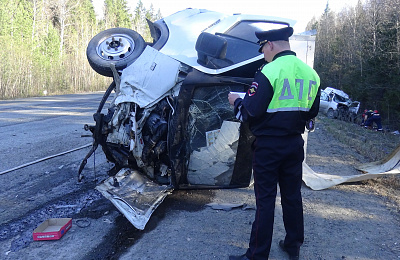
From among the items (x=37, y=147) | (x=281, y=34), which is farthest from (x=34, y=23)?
(x=281, y=34)

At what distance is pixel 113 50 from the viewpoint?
424cm

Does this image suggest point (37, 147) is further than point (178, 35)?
Yes

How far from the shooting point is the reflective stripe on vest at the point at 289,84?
7.69 ft

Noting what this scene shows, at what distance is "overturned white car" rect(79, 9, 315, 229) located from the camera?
3354 millimetres

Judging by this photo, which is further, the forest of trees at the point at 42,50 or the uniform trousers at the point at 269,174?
the forest of trees at the point at 42,50

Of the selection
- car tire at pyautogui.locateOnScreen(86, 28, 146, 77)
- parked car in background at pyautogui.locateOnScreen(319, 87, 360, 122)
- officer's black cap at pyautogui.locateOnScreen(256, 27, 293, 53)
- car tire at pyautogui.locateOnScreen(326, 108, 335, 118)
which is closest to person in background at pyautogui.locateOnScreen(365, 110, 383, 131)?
parked car in background at pyautogui.locateOnScreen(319, 87, 360, 122)

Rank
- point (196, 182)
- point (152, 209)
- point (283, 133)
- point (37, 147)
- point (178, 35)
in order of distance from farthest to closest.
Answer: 1. point (37, 147)
2. point (178, 35)
3. point (196, 182)
4. point (152, 209)
5. point (283, 133)

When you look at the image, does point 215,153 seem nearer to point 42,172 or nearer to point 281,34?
point 281,34

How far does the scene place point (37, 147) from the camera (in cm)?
593

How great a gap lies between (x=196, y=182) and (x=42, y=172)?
246cm

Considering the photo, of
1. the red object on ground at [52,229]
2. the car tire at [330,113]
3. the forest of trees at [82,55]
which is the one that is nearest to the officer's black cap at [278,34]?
the red object on ground at [52,229]

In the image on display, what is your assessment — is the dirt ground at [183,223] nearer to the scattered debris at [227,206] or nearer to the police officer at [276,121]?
the scattered debris at [227,206]

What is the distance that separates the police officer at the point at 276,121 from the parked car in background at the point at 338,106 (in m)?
20.4

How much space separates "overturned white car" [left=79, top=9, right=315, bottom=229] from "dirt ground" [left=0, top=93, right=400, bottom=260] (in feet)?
1.01
